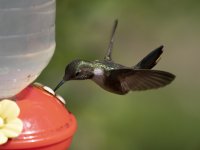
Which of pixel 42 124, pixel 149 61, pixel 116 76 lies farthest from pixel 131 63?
pixel 42 124

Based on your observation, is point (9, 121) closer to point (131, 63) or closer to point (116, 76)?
point (116, 76)

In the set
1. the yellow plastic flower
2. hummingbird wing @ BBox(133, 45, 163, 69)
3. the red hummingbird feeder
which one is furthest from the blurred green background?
the yellow plastic flower

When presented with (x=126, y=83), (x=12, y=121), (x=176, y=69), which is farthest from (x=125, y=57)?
(x=12, y=121)

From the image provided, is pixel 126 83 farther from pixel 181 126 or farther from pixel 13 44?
pixel 181 126

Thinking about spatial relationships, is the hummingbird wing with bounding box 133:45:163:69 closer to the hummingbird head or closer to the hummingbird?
the hummingbird

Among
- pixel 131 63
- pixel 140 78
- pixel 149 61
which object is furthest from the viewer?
pixel 131 63

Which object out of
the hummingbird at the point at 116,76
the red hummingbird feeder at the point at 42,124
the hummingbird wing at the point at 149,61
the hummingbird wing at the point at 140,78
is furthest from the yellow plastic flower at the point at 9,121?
the hummingbird wing at the point at 149,61
